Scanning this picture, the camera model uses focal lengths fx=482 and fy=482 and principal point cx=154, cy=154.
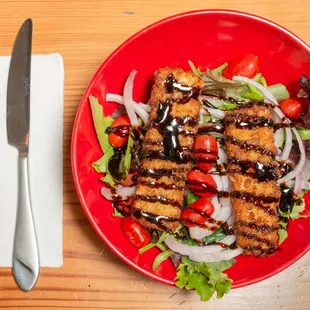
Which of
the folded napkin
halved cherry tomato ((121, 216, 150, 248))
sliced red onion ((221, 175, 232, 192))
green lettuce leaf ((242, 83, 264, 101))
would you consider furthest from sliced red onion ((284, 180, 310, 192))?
the folded napkin

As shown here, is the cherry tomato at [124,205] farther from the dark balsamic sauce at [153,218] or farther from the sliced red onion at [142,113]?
the sliced red onion at [142,113]

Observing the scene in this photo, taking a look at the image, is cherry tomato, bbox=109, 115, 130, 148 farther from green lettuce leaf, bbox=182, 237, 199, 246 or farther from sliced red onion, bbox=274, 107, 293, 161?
sliced red onion, bbox=274, 107, 293, 161

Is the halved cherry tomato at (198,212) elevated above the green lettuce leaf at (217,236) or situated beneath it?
elevated above

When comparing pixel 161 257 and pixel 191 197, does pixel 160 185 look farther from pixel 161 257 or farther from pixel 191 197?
pixel 161 257

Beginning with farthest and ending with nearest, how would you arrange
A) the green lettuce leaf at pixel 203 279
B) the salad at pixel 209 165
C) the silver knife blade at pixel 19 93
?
1. the silver knife blade at pixel 19 93
2. the salad at pixel 209 165
3. the green lettuce leaf at pixel 203 279

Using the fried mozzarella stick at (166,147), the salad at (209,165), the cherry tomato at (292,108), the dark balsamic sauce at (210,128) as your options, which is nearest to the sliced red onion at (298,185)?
the salad at (209,165)

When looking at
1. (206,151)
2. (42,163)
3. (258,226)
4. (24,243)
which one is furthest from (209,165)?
(24,243)
